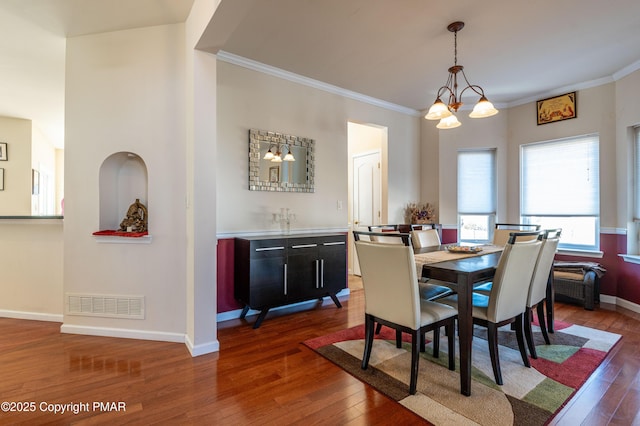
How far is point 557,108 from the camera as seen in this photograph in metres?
4.36

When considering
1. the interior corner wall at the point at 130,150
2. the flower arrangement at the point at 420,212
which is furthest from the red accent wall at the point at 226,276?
the flower arrangement at the point at 420,212

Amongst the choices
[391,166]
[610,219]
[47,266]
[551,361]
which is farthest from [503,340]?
[47,266]

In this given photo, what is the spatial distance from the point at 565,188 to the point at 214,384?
4.89m

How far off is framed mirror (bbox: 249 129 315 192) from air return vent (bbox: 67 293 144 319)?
1.59m

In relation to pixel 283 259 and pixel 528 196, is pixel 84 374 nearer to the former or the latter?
pixel 283 259

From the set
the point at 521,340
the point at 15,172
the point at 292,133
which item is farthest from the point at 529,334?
the point at 15,172

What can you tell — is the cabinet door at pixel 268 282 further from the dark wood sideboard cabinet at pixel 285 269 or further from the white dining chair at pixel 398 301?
the white dining chair at pixel 398 301

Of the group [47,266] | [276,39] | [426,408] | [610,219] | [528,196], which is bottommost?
[426,408]

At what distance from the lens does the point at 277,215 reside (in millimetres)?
3773

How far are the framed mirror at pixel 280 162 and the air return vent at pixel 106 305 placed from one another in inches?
62.6

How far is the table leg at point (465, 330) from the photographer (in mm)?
1942

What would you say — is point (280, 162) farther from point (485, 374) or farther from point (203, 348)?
point (485, 374)

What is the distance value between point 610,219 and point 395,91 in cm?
317

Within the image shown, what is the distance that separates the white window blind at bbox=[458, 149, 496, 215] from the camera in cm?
501
